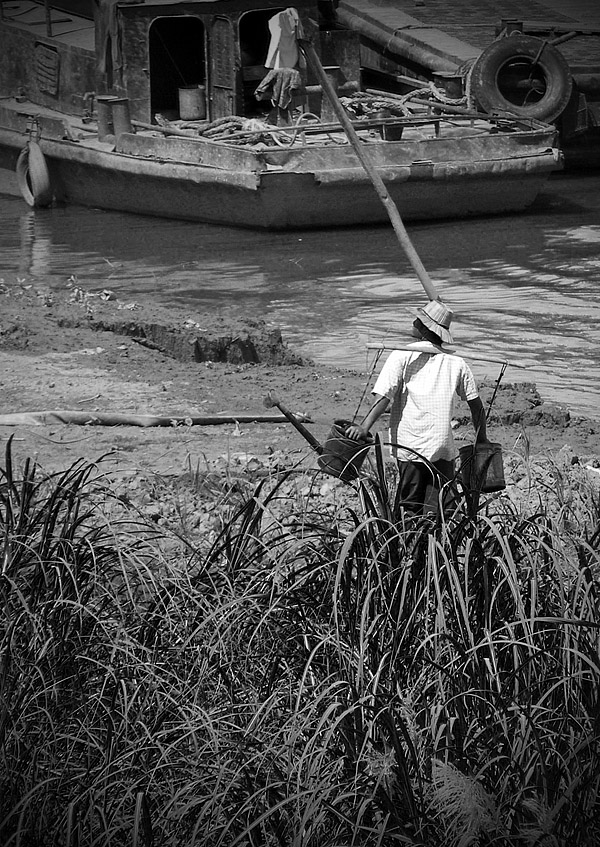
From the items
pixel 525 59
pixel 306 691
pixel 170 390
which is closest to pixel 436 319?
pixel 306 691

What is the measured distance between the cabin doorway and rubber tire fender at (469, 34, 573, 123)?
12.8 ft

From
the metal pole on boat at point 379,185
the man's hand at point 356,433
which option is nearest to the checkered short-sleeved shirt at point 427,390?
the man's hand at point 356,433

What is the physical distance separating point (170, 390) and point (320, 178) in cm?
726

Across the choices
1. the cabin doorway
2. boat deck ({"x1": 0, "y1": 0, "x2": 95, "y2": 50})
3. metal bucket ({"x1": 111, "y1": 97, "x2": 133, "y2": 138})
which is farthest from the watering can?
boat deck ({"x1": 0, "y1": 0, "x2": 95, "y2": 50})

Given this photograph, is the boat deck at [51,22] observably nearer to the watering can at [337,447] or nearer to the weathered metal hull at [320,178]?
the weathered metal hull at [320,178]

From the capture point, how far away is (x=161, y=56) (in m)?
16.6

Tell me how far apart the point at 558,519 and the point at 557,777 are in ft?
3.42

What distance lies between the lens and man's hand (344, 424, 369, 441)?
4516mm

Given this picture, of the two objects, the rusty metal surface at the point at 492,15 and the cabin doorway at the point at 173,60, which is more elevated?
the rusty metal surface at the point at 492,15

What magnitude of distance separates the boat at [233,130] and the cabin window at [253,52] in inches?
0.9

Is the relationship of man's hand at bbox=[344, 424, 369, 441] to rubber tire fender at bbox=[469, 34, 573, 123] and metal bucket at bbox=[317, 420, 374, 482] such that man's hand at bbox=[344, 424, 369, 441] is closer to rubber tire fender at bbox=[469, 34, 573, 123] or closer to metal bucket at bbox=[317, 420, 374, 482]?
metal bucket at bbox=[317, 420, 374, 482]

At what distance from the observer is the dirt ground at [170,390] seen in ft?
19.4

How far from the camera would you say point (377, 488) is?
11.8ft

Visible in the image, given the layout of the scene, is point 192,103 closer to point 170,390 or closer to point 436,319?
point 170,390
